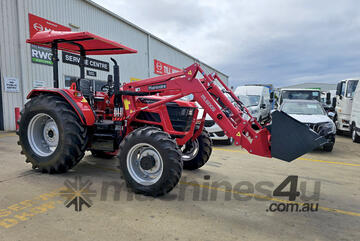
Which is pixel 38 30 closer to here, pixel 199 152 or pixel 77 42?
pixel 77 42

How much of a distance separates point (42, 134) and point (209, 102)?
3.27 meters

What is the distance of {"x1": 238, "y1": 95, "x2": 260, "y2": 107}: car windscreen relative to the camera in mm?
13761

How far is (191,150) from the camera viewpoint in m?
5.04

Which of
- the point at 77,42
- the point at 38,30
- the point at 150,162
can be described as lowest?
the point at 150,162

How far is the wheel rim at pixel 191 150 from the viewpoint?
4941mm

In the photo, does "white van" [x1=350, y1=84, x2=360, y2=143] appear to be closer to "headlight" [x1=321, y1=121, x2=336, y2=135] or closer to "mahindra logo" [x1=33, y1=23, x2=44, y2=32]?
"headlight" [x1=321, y1=121, x2=336, y2=135]

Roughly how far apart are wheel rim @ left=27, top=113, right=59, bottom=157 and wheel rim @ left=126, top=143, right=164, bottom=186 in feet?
5.82

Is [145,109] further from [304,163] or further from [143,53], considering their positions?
[143,53]

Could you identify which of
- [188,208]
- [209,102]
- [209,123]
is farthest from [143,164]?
[209,123]

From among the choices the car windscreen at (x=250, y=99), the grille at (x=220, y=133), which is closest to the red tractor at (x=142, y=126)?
the grille at (x=220, y=133)

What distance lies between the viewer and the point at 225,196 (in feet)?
12.0

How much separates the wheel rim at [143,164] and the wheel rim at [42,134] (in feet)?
5.82

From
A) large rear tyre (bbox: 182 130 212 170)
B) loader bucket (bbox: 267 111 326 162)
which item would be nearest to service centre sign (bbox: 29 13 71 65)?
large rear tyre (bbox: 182 130 212 170)

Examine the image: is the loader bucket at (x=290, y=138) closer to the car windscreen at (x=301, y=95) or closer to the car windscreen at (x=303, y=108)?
the car windscreen at (x=303, y=108)
